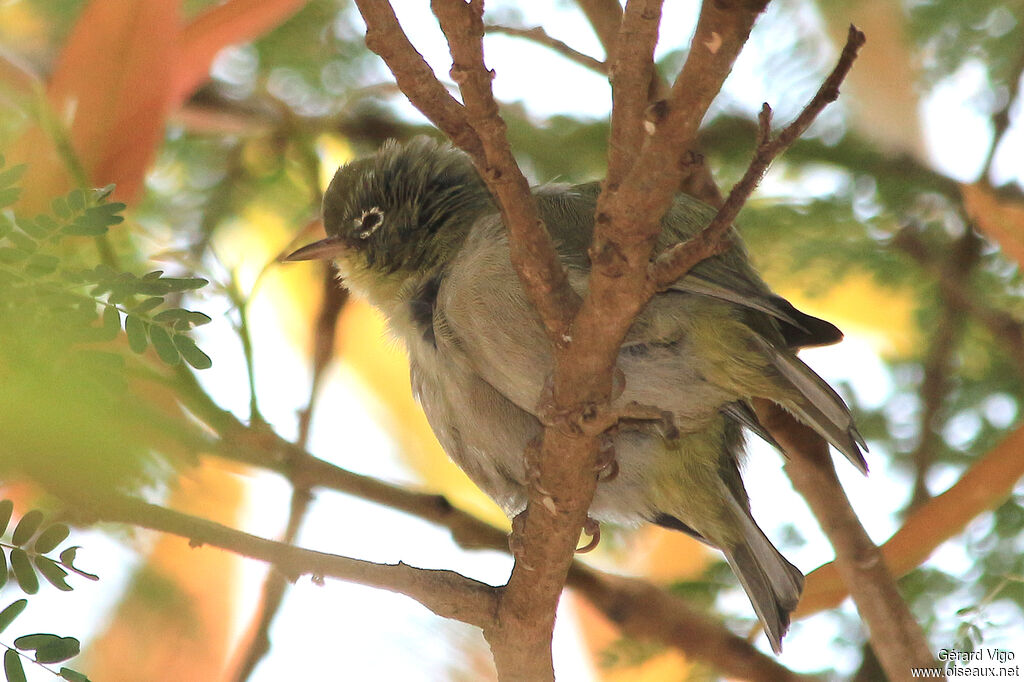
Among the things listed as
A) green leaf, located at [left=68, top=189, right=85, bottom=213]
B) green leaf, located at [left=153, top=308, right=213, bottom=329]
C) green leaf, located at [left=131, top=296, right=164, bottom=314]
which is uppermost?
green leaf, located at [left=68, top=189, right=85, bottom=213]

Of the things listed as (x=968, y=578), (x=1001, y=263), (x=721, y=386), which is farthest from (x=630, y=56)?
(x=1001, y=263)

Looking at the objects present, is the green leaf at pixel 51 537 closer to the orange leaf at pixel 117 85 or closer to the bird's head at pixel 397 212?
the orange leaf at pixel 117 85

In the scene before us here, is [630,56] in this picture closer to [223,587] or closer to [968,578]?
[223,587]

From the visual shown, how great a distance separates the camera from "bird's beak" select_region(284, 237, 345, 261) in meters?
2.99

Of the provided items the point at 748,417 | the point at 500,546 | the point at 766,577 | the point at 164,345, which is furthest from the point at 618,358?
the point at 164,345

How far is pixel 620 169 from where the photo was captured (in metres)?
1.50

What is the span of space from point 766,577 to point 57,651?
5.77 feet

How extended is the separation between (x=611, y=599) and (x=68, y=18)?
7.90 feet

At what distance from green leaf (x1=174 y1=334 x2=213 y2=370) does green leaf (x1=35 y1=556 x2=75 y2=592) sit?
1.15ft

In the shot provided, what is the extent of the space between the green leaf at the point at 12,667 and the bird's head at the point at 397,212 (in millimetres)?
1698

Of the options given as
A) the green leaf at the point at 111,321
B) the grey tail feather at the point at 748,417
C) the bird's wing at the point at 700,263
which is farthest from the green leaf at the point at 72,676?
the grey tail feather at the point at 748,417

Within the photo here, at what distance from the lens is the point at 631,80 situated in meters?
1.42

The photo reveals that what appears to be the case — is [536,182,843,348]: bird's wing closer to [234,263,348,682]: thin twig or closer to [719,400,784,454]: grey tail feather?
[719,400,784,454]: grey tail feather

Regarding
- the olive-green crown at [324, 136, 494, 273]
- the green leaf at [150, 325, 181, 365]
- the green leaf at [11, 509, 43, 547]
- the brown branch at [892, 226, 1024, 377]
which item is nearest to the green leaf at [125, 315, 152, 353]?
the green leaf at [150, 325, 181, 365]
